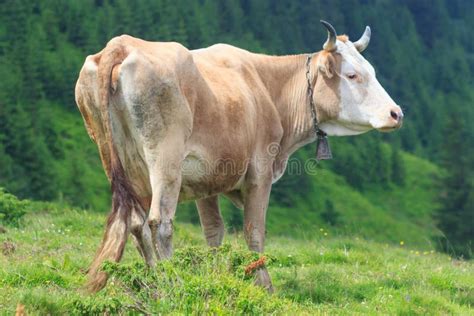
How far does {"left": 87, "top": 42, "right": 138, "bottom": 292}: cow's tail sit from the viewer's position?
9.33m

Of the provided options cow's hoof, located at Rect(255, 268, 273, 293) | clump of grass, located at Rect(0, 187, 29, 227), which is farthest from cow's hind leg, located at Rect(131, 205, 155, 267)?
clump of grass, located at Rect(0, 187, 29, 227)

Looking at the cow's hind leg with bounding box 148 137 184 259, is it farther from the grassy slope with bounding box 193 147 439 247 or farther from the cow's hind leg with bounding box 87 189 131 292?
the grassy slope with bounding box 193 147 439 247

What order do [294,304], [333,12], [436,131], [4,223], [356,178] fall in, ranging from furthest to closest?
[333,12] < [436,131] < [356,178] < [4,223] < [294,304]

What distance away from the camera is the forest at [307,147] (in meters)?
90.8

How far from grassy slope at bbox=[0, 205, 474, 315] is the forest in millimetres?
49781

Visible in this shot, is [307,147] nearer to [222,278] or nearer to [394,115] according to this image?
[394,115]

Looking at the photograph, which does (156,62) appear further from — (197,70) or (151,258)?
(151,258)

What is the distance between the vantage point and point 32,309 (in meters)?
8.20

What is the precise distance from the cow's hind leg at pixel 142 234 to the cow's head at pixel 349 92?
3688 mm

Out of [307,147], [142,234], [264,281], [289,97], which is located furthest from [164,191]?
[307,147]

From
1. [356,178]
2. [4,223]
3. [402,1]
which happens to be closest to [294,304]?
[4,223]

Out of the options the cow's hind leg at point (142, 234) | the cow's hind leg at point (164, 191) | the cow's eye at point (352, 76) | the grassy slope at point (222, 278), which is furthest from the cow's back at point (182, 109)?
the cow's eye at point (352, 76)

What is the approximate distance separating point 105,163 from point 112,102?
70 cm

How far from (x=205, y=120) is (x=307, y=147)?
10410 cm
